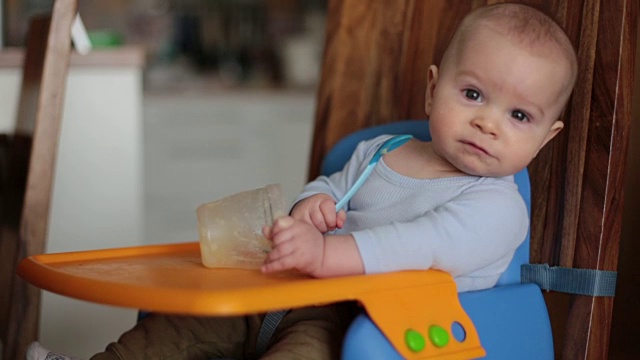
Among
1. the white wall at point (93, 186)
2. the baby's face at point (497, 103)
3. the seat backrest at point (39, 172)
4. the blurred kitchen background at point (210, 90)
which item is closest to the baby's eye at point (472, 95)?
the baby's face at point (497, 103)

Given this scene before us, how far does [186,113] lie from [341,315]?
2585 mm

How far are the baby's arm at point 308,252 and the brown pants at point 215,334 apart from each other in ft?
0.28

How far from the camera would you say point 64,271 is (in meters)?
0.97

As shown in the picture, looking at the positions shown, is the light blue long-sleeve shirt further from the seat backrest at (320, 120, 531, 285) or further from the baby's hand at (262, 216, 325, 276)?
the seat backrest at (320, 120, 531, 285)

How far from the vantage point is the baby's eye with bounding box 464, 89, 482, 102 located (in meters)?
1.07

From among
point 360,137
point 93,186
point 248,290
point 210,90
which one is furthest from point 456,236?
point 210,90

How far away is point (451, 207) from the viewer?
105 cm

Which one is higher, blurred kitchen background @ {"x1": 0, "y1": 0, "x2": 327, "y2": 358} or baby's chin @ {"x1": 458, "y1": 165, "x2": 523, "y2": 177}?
baby's chin @ {"x1": 458, "y1": 165, "x2": 523, "y2": 177}

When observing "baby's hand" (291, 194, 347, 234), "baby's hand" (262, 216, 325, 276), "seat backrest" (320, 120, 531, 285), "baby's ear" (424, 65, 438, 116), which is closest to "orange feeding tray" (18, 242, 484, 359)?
"baby's hand" (262, 216, 325, 276)

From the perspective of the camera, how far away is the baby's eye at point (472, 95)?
3.51 ft

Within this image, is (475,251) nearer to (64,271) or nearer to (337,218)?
(337,218)

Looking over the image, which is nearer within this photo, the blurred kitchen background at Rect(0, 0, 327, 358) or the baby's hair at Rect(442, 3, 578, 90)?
the baby's hair at Rect(442, 3, 578, 90)

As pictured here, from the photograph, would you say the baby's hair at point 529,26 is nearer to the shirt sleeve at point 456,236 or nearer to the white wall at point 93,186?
the shirt sleeve at point 456,236

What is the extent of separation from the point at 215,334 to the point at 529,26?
1.70 ft
